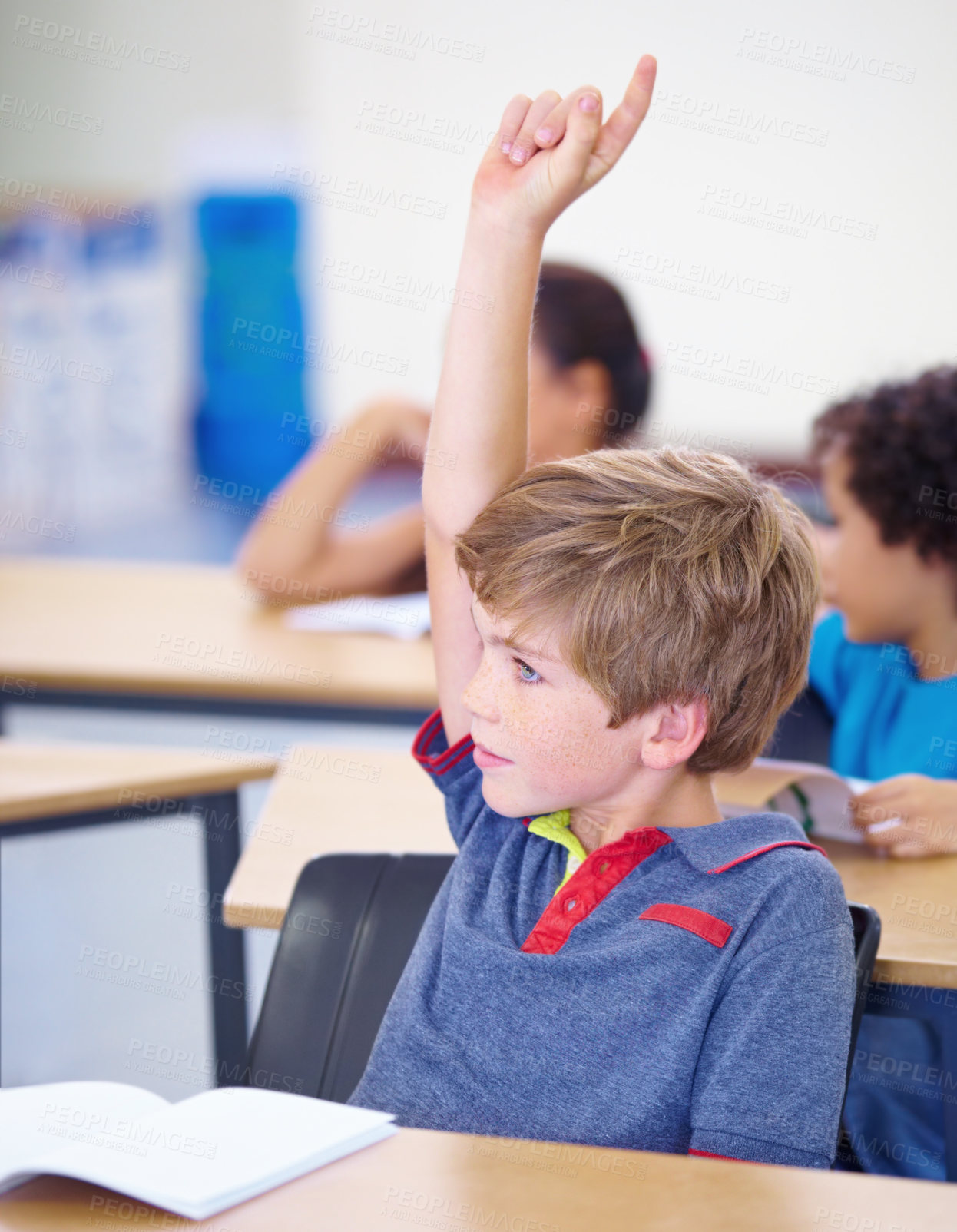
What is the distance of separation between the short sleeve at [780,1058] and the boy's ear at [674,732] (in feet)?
0.56

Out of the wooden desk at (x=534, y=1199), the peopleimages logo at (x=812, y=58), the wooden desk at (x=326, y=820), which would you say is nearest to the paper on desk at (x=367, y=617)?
the wooden desk at (x=326, y=820)

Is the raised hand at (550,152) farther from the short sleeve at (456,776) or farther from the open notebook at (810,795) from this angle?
the open notebook at (810,795)

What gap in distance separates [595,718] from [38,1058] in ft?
4.97

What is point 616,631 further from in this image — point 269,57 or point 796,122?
point 269,57

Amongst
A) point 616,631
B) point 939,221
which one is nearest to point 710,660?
point 616,631

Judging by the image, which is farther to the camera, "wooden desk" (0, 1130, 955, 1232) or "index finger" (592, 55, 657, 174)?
"index finger" (592, 55, 657, 174)

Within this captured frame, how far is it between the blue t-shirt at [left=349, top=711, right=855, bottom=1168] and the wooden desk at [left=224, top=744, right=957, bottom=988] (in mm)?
234

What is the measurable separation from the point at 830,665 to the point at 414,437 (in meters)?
1.10

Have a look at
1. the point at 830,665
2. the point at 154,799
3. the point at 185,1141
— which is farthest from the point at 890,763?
the point at 185,1141

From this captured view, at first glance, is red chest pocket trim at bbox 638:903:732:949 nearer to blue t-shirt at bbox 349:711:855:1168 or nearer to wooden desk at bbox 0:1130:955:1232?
blue t-shirt at bbox 349:711:855:1168

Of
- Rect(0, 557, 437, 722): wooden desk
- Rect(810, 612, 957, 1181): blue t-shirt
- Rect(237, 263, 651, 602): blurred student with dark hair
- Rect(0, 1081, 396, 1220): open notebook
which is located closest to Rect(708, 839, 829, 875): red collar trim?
Rect(0, 1081, 396, 1220): open notebook

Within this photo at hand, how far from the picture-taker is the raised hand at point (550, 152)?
40.4 inches

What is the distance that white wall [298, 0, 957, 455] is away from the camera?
4805 mm

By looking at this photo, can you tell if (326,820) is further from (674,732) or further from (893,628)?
(893,628)
